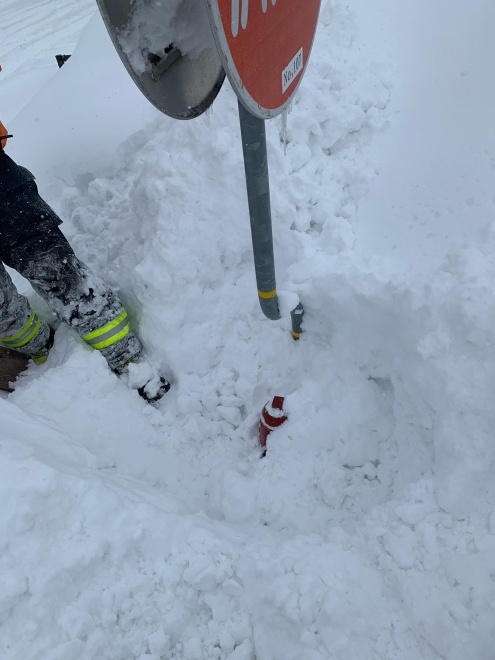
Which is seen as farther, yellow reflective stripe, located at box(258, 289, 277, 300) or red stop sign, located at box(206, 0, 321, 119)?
yellow reflective stripe, located at box(258, 289, 277, 300)

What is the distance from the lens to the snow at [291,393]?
1658mm

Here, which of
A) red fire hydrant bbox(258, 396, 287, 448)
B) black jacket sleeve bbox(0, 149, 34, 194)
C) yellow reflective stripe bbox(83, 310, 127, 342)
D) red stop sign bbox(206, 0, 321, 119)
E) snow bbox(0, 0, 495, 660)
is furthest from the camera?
yellow reflective stripe bbox(83, 310, 127, 342)

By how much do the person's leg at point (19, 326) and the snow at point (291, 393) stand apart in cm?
14

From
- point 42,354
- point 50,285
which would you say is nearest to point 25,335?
point 42,354

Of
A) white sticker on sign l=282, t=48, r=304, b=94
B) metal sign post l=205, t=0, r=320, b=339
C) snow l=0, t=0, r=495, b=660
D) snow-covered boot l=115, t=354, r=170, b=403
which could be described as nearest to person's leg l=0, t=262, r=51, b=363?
snow l=0, t=0, r=495, b=660

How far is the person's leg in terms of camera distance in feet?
8.35

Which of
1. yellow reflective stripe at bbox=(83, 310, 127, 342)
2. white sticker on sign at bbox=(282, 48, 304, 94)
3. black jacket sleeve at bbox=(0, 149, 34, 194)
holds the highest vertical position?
white sticker on sign at bbox=(282, 48, 304, 94)

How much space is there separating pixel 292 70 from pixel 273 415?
1.48 m

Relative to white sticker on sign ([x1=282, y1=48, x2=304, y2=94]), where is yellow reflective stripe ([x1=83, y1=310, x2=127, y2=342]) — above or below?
below

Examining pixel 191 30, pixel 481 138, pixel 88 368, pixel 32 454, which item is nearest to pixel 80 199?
pixel 88 368

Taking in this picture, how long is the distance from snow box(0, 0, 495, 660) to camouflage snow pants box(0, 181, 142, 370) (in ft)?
0.47

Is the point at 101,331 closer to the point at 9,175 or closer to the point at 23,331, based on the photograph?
the point at 23,331

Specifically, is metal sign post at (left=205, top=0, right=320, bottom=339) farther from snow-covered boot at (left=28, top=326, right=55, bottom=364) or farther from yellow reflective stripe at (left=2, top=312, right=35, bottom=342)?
snow-covered boot at (left=28, top=326, right=55, bottom=364)

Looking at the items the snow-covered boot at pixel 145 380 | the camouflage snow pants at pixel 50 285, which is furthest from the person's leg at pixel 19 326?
the snow-covered boot at pixel 145 380
